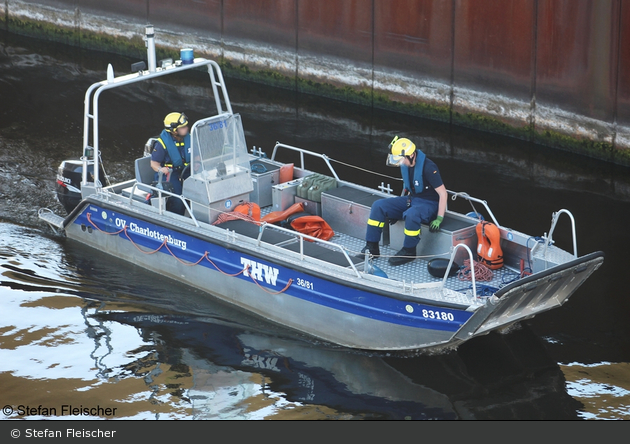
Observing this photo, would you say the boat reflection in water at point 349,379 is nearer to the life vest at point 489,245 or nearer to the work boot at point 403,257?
the life vest at point 489,245

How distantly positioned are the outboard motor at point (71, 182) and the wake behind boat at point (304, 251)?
16 millimetres

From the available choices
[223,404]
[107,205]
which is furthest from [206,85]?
[223,404]

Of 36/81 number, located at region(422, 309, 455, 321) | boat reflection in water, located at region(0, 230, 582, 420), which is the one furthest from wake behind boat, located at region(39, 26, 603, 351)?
boat reflection in water, located at region(0, 230, 582, 420)

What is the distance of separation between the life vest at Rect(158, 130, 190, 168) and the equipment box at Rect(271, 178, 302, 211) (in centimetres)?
108

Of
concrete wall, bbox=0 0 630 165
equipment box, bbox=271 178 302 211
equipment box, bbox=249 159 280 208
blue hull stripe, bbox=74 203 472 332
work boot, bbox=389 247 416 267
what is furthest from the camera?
concrete wall, bbox=0 0 630 165

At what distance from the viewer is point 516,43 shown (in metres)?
14.0

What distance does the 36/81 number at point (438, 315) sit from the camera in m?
8.04

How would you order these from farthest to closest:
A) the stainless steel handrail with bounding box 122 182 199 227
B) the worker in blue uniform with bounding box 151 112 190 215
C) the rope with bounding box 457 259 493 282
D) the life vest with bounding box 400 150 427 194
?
the worker in blue uniform with bounding box 151 112 190 215 → the stainless steel handrail with bounding box 122 182 199 227 → the life vest with bounding box 400 150 427 194 → the rope with bounding box 457 259 493 282

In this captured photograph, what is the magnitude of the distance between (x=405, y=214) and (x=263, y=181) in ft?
7.36

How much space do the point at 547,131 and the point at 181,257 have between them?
6862 mm

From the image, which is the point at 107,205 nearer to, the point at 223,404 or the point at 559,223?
the point at 223,404

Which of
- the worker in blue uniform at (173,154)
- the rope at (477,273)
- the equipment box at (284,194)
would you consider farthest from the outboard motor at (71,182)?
the rope at (477,273)

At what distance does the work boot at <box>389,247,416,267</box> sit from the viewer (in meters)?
9.34

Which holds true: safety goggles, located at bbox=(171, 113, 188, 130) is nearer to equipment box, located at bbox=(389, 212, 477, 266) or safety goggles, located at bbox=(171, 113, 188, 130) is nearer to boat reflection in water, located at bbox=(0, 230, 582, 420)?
boat reflection in water, located at bbox=(0, 230, 582, 420)
